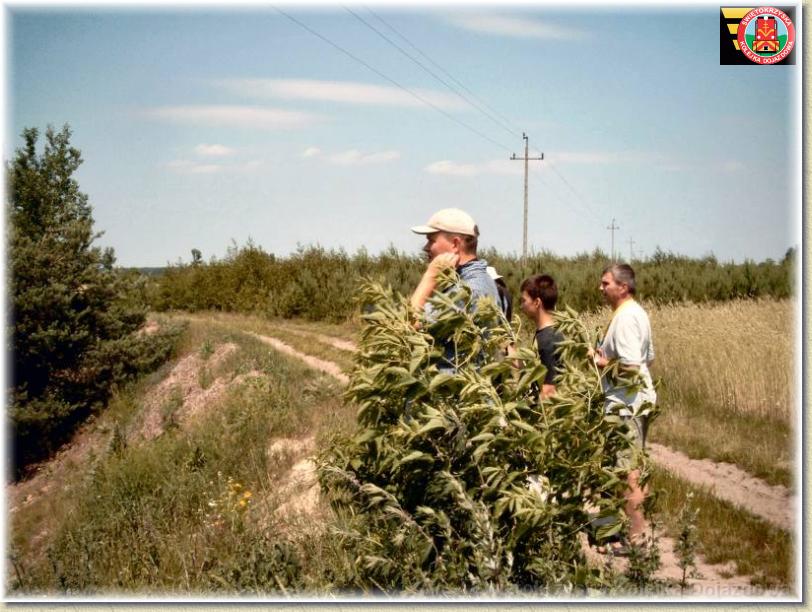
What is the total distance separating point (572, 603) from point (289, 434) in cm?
686

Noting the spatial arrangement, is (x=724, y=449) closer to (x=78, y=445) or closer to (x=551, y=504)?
(x=551, y=504)

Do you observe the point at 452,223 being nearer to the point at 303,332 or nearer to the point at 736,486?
the point at 736,486

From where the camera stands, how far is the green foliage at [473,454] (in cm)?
332

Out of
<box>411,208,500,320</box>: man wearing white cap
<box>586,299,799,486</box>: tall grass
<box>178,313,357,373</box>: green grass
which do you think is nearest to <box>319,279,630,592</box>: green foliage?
<box>411,208,500,320</box>: man wearing white cap

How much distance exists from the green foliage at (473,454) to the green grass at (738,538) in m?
1.51

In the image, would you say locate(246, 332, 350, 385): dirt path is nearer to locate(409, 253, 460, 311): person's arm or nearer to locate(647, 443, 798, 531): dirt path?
locate(647, 443, 798, 531): dirt path

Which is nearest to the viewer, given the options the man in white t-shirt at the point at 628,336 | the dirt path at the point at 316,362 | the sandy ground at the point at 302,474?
the sandy ground at the point at 302,474

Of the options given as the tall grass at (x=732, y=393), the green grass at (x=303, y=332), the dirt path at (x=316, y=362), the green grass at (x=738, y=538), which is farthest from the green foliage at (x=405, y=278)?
the green grass at (x=738, y=538)

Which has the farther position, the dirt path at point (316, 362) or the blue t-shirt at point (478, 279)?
the dirt path at point (316, 362)

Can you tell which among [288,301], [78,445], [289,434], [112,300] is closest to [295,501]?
[289,434]

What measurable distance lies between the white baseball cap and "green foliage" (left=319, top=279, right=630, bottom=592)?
2.39ft

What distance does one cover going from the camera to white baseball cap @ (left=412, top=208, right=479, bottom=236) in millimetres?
4211

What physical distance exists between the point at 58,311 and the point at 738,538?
17.5 meters

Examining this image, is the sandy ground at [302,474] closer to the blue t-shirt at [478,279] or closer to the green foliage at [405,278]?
the blue t-shirt at [478,279]
